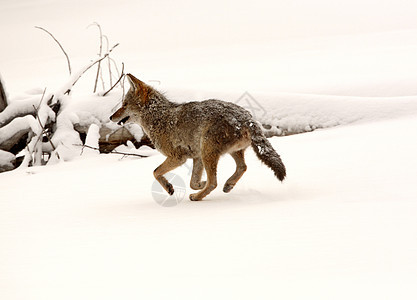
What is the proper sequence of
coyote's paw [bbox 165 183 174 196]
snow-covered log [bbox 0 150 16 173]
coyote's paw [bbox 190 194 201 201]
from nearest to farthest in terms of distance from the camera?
coyote's paw [bbox 190 194 201 201] < coyote's paw [bbox 165 183 174 196] < snow-covered log [bbox 0 150 16 173]

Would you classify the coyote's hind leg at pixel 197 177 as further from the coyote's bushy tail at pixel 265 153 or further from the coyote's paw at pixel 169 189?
the coyote's bushy tail at pixel 265 153

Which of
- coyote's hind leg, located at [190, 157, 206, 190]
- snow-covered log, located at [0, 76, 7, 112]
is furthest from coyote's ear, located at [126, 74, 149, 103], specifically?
snow-covered log, located at [0, 76, 7, 112]

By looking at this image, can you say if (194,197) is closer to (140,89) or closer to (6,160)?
(140,89)

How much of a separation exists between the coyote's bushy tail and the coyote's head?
138cm

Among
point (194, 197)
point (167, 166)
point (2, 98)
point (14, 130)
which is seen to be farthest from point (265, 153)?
point (2, 98)

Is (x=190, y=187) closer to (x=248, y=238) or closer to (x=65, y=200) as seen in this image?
(x=65, y=200)

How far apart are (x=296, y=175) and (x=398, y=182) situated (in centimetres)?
121

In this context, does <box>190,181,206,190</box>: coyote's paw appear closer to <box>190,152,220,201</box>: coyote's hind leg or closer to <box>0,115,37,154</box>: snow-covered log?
<box>190,152,220,201</box>: coyote's hind leg

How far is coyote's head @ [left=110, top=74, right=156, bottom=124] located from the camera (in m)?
6.64

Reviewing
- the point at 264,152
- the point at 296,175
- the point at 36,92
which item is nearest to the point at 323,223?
the point at 264,152

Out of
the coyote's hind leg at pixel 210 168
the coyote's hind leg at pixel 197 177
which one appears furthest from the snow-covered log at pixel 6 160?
the coyote's hind leg at pixel 210 168

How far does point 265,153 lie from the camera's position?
5777 mm

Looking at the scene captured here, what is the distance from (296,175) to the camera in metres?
6.61

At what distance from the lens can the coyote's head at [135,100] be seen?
21.8ft
